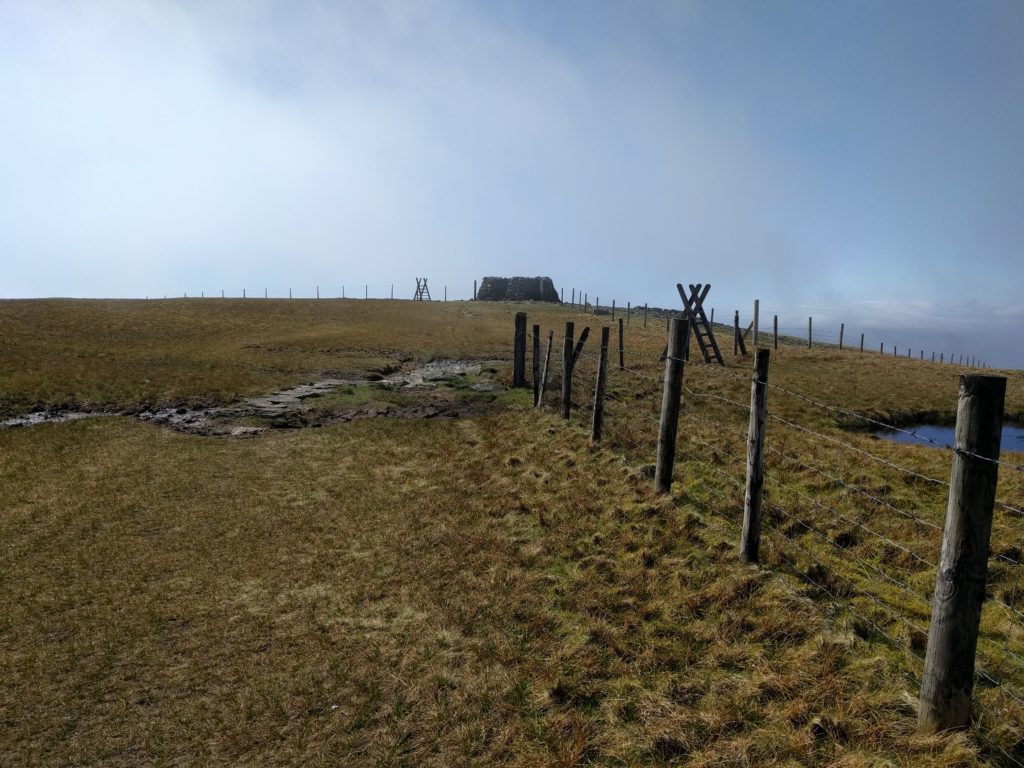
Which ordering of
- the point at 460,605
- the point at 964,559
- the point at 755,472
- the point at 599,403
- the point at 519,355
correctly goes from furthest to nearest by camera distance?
the point at 519,355 < the point at 599,403 < the point at 460,605 < the point at 755,472 < the point at 964,559

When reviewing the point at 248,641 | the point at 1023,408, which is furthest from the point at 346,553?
the point at 1023,408

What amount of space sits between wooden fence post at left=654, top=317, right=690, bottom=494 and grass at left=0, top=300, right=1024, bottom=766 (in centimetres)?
34

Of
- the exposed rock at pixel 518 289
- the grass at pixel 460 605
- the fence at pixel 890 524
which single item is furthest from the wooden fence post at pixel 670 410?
the exposed rock at pixel 518 289

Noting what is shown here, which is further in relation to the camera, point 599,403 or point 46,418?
point 46,418

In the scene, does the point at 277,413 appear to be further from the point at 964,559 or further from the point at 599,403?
the point at 964,559

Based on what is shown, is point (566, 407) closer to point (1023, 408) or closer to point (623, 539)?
point (623, 539)

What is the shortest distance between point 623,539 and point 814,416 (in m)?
Answer: 14.4

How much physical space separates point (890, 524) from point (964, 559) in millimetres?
4862

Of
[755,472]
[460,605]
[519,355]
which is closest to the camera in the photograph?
[755,472]

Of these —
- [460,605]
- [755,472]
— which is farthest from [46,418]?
[755,472]

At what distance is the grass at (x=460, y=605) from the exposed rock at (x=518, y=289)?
2958 inches

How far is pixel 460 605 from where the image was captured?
6727 millimetres

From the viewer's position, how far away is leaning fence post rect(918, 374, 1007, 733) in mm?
3766

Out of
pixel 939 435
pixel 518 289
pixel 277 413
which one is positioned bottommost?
pixel 939 435
